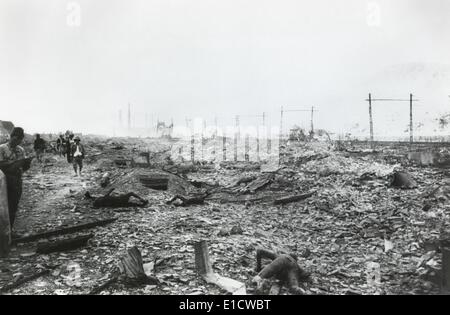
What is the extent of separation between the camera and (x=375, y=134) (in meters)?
67.2

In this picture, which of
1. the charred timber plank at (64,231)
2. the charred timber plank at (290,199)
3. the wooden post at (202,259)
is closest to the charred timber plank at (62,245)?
the charred timber plank at (64,231)

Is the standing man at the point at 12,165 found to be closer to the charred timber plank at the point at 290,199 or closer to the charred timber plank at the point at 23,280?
the charred timber plank at the point at 23,280

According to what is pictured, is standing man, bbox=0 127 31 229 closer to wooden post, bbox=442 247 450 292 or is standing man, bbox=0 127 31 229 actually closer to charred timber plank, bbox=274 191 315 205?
wooden post, bbox=442 247 450 292

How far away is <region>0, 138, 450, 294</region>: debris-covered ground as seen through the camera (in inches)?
198

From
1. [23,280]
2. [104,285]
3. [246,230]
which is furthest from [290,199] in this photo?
[23,280]

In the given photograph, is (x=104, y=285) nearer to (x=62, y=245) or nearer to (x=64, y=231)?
(x=62, y=245)

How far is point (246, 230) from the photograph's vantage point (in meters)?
7.54

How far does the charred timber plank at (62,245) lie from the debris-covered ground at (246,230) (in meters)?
0.08

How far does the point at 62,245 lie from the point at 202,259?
238cm

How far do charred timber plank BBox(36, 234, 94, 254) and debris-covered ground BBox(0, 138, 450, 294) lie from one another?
0.08 metres

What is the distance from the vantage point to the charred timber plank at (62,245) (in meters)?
5.55

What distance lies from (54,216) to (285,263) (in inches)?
223
